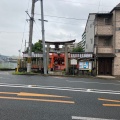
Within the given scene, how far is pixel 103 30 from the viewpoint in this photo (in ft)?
110

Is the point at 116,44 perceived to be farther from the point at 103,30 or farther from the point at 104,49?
the point at 103,30

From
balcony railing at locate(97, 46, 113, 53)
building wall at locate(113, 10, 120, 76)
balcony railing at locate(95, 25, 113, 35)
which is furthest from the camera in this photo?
balcony railing at locate(95, 25, 113, 35)

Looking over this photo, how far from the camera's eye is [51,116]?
677 cm

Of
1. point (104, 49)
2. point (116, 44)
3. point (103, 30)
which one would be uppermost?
point (103, 30)

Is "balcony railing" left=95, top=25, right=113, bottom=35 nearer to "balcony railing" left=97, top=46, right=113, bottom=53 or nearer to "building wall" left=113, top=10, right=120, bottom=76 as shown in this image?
"building wall" left=113, top=10, right=120, bottom=76

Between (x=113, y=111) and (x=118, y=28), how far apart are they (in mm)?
26335

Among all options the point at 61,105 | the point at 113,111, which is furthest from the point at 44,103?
the point at 113,111

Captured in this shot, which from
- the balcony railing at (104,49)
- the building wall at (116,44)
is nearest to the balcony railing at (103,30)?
the building wall at (116,44)

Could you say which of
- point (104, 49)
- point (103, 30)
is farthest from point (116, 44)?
point (103, 30)

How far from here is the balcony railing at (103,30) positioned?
33219mm

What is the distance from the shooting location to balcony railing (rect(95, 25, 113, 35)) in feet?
109

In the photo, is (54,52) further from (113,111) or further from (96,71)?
(113,111)

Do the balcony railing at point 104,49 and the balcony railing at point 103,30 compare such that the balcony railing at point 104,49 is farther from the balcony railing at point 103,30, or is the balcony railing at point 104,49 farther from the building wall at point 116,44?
the balcony railing at point 103,30

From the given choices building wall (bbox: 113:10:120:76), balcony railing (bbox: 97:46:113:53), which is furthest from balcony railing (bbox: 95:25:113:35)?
balcony railing (bbox: 97:46:113:53)
